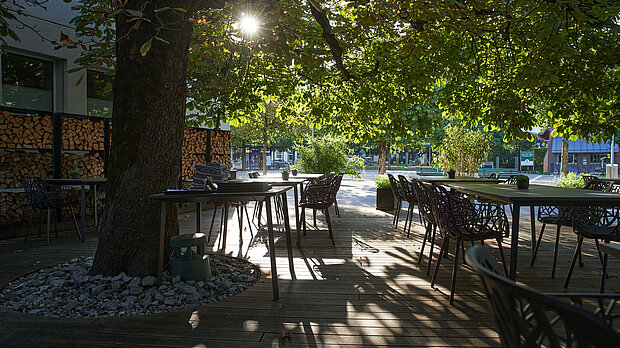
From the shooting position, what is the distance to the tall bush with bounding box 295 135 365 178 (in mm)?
11469

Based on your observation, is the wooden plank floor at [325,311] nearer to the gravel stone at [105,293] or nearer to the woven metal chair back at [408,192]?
the gravel stone at [105,293]

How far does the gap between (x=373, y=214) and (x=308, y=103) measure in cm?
294

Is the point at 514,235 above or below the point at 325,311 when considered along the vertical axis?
above

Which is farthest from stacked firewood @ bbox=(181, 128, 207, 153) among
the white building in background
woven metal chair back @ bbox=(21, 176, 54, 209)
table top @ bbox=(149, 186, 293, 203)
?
table top @ bbox=(149, 186, 293, 203)

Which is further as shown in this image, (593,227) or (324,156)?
(324,156)

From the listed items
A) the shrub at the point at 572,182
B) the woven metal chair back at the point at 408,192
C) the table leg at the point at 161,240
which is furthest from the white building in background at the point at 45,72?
the shrub at the point at 572,182

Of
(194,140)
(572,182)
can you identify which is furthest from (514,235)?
(194,140)

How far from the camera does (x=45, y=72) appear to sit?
7.08 m

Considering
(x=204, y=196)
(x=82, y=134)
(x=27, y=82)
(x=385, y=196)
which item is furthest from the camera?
(x=385, y=196)

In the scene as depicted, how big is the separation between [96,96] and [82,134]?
3.61ft

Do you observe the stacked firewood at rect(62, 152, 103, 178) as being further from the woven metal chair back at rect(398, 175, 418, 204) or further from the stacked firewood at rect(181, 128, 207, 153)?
the woven metal chair back at rect(398, 175, 418, 204)

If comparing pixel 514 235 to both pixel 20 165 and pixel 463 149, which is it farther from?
pixel 20 165

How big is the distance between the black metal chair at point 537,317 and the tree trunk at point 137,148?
3.06m

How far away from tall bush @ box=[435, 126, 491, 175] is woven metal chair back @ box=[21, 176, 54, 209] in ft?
27.4
